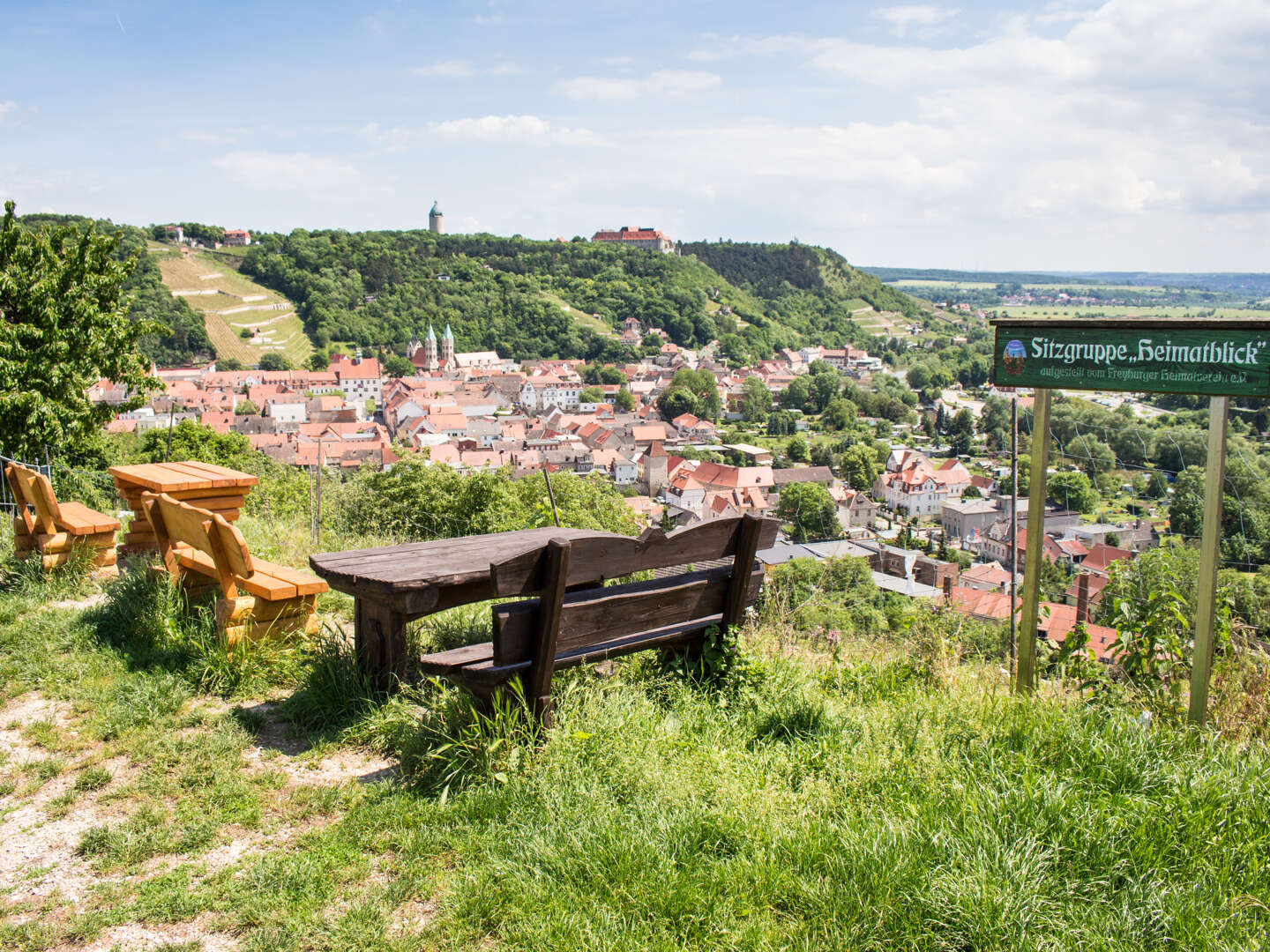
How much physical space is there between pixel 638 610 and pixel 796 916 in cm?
98

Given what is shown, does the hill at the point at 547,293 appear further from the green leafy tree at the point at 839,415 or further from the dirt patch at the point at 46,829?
the dirt patch at the point at 46,829

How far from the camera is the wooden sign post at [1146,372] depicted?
2168 millimetres

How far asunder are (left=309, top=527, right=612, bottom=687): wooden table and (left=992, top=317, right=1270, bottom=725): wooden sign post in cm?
125

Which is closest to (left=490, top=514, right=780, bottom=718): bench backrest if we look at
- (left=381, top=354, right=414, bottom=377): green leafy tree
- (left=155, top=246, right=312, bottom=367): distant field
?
(left=155, top=246, right=312, bottom=367): distant field

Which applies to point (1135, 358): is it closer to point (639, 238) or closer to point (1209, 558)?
point (1209, 558)

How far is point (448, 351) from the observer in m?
95.9

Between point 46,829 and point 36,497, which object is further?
point 36,497

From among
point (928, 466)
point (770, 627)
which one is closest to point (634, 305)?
point (928, 466)

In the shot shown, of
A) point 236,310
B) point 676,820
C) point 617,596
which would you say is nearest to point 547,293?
point 236,310

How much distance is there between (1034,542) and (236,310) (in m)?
100

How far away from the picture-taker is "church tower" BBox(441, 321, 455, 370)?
310 feet

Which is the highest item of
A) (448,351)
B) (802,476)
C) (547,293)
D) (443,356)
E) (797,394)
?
(547,293)

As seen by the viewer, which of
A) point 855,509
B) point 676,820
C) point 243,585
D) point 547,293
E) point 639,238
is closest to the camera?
point 676,820

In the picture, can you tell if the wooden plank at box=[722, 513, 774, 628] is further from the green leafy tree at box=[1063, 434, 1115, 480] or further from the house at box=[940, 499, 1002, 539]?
the house at box=[940, 499, 1002, 539]
